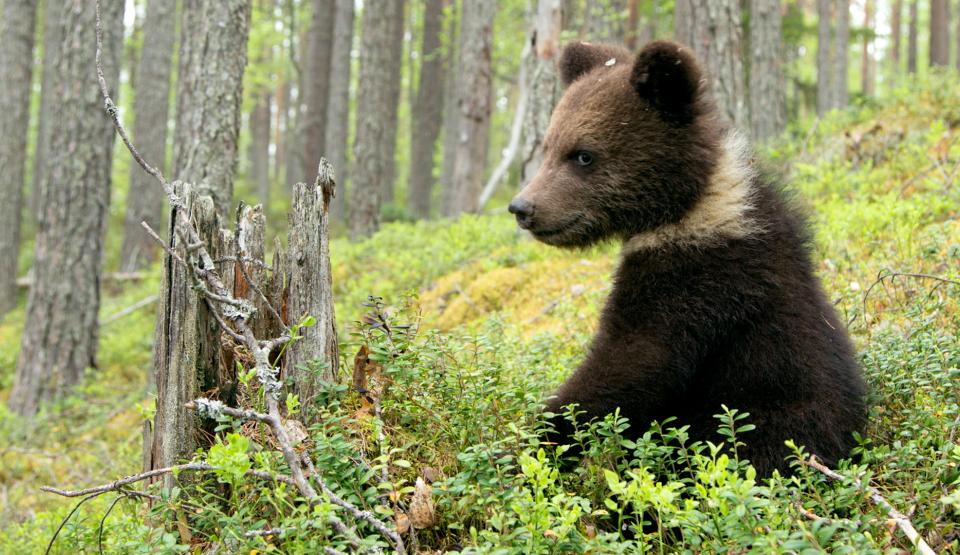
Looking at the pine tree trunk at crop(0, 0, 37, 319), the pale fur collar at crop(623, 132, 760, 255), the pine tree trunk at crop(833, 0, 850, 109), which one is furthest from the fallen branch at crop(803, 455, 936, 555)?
the pine tree trunk at crop(833, 0, 850, 109)

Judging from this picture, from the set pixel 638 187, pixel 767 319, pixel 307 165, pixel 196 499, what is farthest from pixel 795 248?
pixel 307 165

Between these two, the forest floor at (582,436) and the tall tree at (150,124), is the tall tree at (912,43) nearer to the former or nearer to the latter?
the forest floor at (582,436)

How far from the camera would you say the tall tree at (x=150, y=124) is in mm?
18625

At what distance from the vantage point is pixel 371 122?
50.0 feet

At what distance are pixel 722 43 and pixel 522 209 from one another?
6399 mm

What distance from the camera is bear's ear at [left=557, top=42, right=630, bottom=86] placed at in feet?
15.7

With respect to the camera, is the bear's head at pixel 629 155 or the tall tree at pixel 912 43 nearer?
the bear's head at pixel 629 155

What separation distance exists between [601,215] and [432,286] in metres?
5.56

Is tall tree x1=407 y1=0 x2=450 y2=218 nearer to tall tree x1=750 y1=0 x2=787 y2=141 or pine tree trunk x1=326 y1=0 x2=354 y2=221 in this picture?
pine tree trunk x1=326 y1=0 x2=354 y2=221

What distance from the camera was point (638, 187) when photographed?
416 centimetres

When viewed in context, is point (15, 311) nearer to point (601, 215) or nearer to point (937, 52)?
point (601, 215)

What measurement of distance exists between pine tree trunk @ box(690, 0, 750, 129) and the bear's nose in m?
6.06

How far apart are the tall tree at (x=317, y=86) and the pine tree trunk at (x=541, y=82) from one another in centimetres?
854

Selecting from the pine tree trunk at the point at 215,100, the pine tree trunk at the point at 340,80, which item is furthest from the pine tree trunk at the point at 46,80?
the pine tree trunk at the point at 215,100
